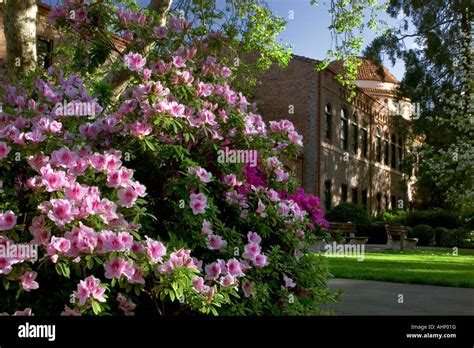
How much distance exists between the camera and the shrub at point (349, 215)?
75.7ft

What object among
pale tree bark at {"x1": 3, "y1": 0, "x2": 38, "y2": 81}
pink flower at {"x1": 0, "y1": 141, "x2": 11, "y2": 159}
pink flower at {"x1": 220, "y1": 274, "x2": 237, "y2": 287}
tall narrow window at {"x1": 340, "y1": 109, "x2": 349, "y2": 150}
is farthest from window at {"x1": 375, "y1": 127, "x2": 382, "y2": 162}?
pink flower at {"x1": 0, "y1": 141, "x2": 11, "y2": 159}

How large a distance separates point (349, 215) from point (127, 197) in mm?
20773

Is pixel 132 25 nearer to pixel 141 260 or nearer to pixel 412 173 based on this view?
pixel 141 260

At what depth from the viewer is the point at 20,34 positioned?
5578mm

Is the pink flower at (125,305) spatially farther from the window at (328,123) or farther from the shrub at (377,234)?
the shrub at (377,234)

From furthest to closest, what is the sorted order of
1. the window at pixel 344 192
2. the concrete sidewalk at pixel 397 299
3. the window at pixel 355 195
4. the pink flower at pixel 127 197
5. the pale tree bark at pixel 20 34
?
the window at pixel 355 195 → the window at pixel 344 192 → the concrete sidewalk at pixel 397 299 → the pale tree bark at pixel 20 34 → the pink flower at pixel 127 197

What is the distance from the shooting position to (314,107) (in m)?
23.7

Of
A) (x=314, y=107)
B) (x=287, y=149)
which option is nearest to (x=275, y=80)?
(x=314, y=107)

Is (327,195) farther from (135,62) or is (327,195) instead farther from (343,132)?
(135,62)

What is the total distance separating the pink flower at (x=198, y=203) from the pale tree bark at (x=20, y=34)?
277 cm

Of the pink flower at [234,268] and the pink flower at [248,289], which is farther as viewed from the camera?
the pink flower at [248,289]

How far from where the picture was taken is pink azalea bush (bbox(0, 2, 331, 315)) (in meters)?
3.12

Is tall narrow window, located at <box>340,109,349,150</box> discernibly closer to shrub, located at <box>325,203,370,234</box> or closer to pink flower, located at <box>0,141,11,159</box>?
shrub, located at <box>325,203,370,234</box>

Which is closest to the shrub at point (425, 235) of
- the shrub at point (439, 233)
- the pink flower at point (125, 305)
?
the shrub at point (439, 233)
